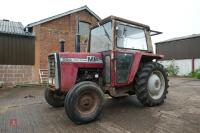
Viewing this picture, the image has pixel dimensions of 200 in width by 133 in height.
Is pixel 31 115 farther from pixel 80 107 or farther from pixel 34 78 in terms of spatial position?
pixel 34 78

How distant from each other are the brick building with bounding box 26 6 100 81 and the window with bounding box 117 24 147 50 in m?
7.32

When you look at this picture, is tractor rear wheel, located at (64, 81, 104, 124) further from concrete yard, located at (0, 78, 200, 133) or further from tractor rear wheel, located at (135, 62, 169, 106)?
tractor rear wheel, located at (135, 62, 169, 106)

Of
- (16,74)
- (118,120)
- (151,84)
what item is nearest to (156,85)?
(151,84)

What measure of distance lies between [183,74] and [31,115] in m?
20.0

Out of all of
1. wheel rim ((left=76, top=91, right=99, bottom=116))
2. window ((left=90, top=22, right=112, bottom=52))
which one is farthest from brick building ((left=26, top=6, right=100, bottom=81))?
wheel rim ((left=76, top=91, right=99, bottom=116))

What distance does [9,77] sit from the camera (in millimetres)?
12961

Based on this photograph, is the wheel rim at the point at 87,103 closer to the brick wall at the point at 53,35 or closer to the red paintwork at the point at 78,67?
the red paintwork at the point at 78,67

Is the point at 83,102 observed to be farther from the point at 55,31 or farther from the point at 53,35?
the point at 55,31

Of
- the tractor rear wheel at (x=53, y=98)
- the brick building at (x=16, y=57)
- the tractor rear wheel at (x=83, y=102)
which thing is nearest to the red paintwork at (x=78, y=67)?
the tractor rear wheel at (x=83, y=102)

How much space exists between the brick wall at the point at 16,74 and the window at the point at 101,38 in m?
8.57

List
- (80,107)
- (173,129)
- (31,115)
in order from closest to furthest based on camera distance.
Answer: (173,129)
(80,107)
(31,115)

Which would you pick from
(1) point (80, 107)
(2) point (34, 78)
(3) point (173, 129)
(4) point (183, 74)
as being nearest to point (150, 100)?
(3) point (173, 129)

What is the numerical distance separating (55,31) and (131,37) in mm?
10200

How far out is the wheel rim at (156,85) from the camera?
582 cm
